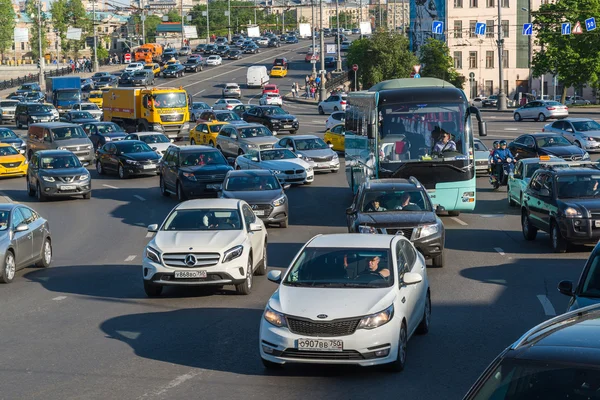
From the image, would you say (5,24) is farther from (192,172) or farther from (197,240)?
(197,240)

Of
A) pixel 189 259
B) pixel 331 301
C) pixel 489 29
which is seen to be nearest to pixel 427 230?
pixel 189 259

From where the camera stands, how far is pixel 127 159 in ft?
127

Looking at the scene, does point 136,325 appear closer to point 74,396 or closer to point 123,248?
point 74,396

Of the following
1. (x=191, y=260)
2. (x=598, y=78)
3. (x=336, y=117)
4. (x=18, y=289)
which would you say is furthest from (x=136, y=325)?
(x=598, y=78)

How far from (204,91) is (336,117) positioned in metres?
46.6

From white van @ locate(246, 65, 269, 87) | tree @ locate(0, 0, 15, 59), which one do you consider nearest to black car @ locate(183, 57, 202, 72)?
white van @ locate(246, 65, 269, 87)

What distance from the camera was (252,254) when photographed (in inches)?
660

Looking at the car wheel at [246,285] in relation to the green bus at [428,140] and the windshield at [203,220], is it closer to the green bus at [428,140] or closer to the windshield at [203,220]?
the windshield at [203,220]

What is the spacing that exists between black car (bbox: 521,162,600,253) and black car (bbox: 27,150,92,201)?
1595cm

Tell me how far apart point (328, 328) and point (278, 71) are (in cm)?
10320

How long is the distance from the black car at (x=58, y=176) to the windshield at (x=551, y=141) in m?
16.5

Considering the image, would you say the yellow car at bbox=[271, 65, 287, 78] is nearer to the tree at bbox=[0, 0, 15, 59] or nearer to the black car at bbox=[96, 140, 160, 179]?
the tree at bbox=[0, 0, 15, 59]

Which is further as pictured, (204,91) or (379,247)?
(204,91)

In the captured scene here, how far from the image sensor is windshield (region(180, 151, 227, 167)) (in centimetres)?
3166
